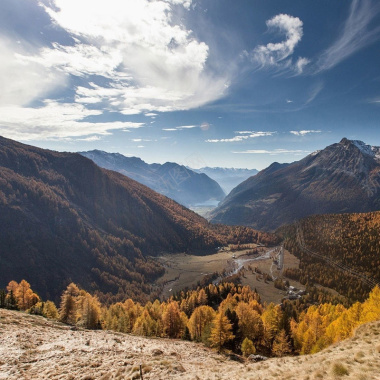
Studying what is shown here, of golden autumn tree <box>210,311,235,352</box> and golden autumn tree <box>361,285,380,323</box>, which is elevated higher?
golden autumn tree <box>361,285,380,323</box>

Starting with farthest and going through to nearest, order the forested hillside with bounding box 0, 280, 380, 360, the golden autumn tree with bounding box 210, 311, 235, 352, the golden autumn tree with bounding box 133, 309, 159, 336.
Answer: the golden autumn tree with bounding box 133, 309, 159, 336 < the forested hillside with bounding box 0, 280, 380, 360 < the golden autumn tree with bounding box 210, 311, 235, 352

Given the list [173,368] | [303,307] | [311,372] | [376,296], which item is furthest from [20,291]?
[303,307]

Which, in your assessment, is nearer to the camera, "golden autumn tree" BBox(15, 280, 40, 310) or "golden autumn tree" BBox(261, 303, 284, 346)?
"golden autumn tree" BBox(261, 303, 284, 346)

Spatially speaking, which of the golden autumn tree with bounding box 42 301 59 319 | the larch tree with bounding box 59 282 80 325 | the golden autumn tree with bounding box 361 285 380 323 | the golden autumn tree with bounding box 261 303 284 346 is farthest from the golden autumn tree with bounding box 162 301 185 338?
the golden autumn tree with bounding box 361 285 380 323

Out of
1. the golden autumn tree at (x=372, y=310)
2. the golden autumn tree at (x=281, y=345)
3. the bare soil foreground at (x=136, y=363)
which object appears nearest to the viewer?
the bare soil foreground at (x=136, y=363)

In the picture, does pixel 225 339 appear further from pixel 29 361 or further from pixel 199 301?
pixel 199 301

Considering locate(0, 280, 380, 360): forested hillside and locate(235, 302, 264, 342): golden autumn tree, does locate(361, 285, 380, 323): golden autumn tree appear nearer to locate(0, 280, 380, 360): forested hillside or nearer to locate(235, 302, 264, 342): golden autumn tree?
locate(0, 280, 380, 360): forested hillside

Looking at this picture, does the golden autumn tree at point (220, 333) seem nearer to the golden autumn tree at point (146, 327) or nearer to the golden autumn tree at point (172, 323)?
the golden autumn tree at point (172, 323)

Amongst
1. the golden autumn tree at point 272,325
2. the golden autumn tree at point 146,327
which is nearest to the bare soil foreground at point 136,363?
the golden autumn tree at point 146,327

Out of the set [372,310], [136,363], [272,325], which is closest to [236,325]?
[272,325]

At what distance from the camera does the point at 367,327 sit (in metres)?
38.4

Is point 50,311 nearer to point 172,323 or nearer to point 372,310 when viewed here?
point 172,323

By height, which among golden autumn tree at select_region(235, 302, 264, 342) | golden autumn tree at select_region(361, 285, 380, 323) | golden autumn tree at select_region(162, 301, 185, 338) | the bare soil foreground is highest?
the bare soil foreground

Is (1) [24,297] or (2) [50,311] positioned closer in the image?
(2) [50,311]
